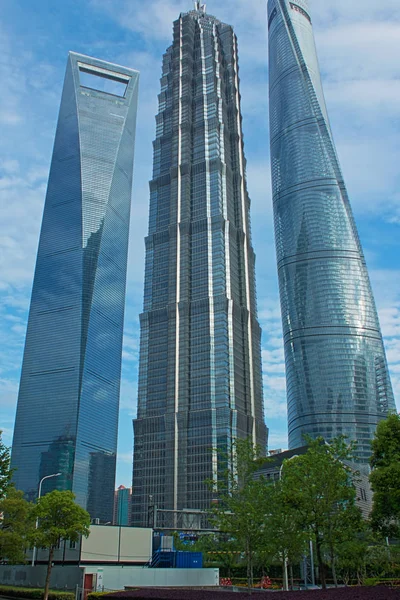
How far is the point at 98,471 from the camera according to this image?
652ft

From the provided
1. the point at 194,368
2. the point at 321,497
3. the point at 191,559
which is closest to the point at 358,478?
the point at 191,559

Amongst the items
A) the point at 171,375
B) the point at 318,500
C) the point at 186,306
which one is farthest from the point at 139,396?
the point at 318,500

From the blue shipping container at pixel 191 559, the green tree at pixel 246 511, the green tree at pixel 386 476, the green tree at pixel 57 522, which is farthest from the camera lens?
the blue shipping container at pixel 191 559

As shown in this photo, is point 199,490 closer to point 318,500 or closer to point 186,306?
point 186,306

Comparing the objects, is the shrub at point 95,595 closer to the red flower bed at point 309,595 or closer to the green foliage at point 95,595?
the green foliage at point 95,595

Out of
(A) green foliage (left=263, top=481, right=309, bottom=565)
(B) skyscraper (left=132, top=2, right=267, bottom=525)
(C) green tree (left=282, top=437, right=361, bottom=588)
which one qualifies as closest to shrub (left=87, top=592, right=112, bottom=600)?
(A) green foliage (left=263, top=481, right=309, bottom=565)

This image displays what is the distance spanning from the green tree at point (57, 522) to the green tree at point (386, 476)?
906 inches

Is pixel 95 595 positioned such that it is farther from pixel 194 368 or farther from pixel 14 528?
pixel 194 368

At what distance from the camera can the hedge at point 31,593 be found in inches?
1555

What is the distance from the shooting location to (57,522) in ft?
153

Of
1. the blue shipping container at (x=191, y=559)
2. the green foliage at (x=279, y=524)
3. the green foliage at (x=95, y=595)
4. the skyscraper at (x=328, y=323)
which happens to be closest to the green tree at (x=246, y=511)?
the green foliage at (x=279, y=524)

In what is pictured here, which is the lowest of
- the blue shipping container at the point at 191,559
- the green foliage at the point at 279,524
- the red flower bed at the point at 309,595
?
the red flower bed at the point at 309,595

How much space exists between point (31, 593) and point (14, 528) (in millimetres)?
10612

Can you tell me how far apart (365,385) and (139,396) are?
237ft
